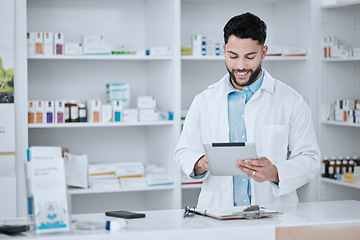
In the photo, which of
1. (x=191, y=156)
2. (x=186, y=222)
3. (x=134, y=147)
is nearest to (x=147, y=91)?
(x=134, y=147)

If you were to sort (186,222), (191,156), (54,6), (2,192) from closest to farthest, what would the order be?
1. (186,222)
2. (191,156)
3. (2,192)
4. (54,6)

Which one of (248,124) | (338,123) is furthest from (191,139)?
(338,123)

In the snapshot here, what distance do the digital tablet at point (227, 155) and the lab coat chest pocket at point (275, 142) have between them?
0.34m

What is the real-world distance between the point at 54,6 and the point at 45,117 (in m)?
0.99

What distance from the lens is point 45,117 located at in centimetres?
398

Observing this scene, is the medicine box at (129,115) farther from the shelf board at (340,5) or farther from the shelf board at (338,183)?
the shelf board at (340,5)

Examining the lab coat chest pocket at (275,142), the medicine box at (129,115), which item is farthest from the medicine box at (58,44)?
the lab coat chest pocket at (275,142)

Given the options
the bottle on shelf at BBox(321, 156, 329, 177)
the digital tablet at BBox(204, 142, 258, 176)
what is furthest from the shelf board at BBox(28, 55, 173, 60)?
the digital tablet at BBox(204, 142, 258, 176)

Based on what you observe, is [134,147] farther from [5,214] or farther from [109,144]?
[5,214]

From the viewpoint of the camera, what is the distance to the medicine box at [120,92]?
4270 mm

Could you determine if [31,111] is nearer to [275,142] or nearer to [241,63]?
[241,63]

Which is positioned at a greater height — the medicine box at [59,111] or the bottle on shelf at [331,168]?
the medicine box at [59,111]

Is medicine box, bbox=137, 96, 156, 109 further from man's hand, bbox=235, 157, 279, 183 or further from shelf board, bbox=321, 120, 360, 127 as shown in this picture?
man's hand, bbox=235, 157, 279, 183

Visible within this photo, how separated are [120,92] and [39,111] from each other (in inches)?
25.4
